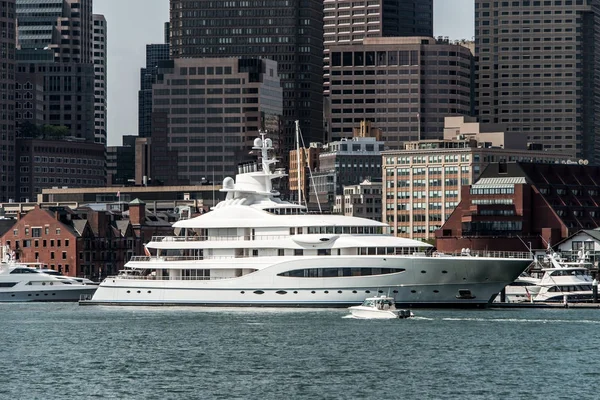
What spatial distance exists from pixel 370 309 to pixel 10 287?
5239 cm

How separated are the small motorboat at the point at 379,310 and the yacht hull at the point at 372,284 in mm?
5251

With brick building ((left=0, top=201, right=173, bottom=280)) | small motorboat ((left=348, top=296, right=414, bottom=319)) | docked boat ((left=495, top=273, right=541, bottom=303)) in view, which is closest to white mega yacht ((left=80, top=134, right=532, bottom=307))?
small motorboat ((left=348, top=296, right=414, bottom=319))

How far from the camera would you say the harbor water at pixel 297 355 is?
82625 millimetres

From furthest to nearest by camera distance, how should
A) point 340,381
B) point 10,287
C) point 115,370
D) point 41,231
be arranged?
point 41,231
point 10,287
point 115,370
point 340,381

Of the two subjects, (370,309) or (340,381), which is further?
(370,309)

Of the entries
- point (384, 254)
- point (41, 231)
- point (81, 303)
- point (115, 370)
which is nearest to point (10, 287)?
point (81, 303)

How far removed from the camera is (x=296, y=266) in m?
129

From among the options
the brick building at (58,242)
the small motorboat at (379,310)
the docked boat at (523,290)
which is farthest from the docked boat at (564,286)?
the brick building at (58,242)

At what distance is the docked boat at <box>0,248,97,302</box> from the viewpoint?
16112cm

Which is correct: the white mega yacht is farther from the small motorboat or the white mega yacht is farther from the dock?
the dock

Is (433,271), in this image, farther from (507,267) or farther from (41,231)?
(41,231)

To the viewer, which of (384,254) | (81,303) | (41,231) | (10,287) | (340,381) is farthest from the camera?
(41,231)

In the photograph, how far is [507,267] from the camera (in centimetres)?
13025

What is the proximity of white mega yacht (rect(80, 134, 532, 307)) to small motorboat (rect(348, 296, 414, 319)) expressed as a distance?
5.34m
